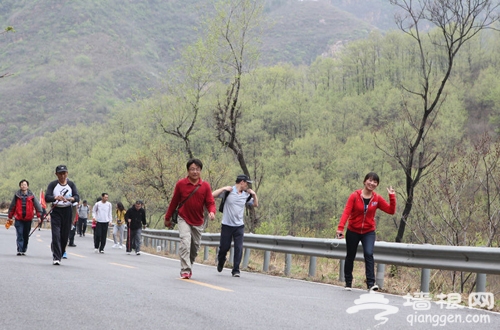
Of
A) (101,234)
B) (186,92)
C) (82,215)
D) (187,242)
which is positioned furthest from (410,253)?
(82,215)

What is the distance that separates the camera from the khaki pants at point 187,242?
11.3 metres

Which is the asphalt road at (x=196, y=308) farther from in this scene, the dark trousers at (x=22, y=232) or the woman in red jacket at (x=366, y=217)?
the dark trousers at (x=22, y=232)

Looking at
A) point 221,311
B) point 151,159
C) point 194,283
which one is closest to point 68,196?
point 194,283

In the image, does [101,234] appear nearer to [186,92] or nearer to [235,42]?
[235,42]

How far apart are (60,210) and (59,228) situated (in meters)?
0.33

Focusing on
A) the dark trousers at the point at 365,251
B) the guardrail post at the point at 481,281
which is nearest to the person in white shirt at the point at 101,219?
the dark trousers at the point at 365,251

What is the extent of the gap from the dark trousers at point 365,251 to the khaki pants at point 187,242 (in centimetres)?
247

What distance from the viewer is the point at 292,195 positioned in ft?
266

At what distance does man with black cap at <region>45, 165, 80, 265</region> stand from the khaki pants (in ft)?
8.36

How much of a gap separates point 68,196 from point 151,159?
30360mm

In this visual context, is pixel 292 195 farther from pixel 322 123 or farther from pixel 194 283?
pixel 194 283

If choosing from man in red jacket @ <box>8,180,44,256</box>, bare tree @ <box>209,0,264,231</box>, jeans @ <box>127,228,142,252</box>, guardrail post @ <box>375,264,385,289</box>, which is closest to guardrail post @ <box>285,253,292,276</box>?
guardrail post @ <box>375,264,385,289</box>

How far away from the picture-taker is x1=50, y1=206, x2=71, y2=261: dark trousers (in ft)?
42.4

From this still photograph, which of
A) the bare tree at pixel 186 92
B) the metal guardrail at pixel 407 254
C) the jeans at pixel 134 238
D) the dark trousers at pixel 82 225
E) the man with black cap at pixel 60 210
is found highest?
the bare tree at pixel 186 92
